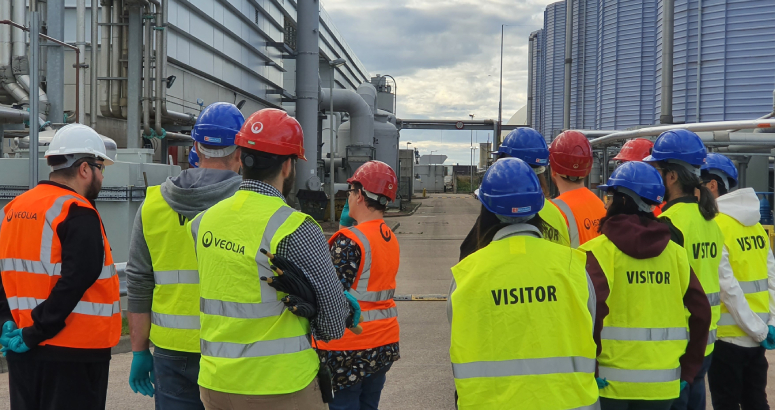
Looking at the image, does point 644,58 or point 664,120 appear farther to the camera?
point 644,58

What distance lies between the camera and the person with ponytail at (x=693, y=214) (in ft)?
11.3

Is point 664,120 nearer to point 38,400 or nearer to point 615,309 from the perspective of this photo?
point 615,309

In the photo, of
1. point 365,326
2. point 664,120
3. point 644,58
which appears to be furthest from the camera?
point 644,58

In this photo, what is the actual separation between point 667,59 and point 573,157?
1165cm

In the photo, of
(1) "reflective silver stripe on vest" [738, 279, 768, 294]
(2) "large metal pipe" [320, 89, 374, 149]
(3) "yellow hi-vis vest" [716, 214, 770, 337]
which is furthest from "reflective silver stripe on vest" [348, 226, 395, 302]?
(2) "large metal pipe" [320, 89, 374, 149]

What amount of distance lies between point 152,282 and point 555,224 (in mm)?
2116

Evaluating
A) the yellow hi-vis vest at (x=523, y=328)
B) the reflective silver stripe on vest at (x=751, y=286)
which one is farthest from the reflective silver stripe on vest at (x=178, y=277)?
the reflective silver stripe on vest at (x=751, y=286)

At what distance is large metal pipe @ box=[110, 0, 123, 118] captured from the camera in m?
13.3

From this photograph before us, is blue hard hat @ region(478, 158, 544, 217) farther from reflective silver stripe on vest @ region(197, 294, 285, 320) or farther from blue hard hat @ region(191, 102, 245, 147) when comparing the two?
blue hard hat @ region(191, 102, 245, 147)

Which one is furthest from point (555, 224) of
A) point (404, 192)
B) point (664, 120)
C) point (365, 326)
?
point (404, 192)

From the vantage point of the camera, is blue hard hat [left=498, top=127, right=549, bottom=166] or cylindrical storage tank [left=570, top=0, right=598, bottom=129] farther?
cylindrical storage tank [left=570, top=0, right=598, bottom=129]

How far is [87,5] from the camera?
1540 cm

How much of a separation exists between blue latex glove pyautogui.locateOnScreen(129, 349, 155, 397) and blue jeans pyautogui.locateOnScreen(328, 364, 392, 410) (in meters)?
0.94

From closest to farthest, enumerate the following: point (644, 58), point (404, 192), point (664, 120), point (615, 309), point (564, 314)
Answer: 1. point (564, 314)
2. point (615, 309)
3. point (664, 120)
4. point (644, 58)
5. point (404, 192)
